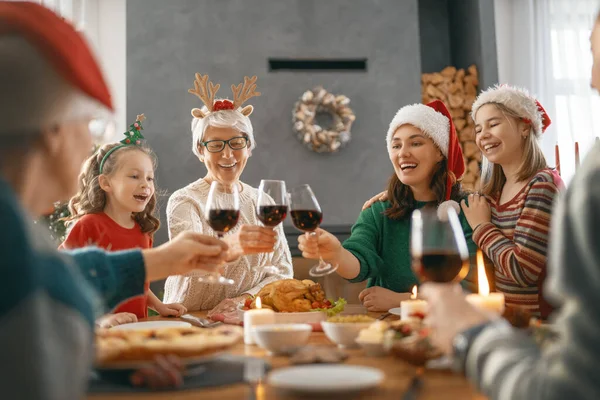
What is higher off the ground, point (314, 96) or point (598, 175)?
point (314, 96)

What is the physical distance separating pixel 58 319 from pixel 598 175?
2.22 feet

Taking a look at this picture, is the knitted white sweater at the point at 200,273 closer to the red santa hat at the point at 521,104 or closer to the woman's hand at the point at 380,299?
the woman's hand at the point at 380,299

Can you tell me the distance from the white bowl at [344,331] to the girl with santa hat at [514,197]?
2.82ft

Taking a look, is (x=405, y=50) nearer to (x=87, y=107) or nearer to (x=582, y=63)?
(x=582, y=63)

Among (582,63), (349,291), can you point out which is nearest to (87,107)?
(349,291)

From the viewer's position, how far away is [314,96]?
498 cm

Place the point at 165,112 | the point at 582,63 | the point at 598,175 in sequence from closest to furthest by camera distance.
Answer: the point at 598,175 < the point at 165,112 < the point at 582,63

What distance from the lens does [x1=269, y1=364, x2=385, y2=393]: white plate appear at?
81 centimetres

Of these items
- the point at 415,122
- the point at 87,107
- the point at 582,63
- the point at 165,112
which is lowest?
the point at 87,107

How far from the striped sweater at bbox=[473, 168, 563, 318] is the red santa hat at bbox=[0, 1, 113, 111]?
1.65 m

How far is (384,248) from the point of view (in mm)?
2512

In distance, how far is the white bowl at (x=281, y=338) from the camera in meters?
1.20

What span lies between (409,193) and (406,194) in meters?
0.02

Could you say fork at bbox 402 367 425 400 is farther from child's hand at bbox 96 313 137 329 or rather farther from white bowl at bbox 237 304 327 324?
child's hand at bbox 96 313 137 329
